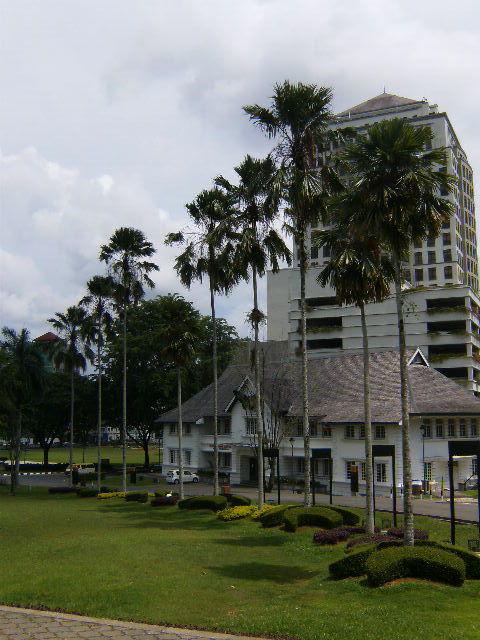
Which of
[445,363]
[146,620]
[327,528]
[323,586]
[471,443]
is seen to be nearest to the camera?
[146,620]

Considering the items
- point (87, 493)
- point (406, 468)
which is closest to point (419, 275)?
point (87, 493)

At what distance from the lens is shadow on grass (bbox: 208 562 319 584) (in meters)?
19.6

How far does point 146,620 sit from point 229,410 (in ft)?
177

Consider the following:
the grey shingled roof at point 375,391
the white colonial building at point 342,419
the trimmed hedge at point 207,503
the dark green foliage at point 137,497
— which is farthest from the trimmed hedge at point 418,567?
the grey shingled roof at point 375,391

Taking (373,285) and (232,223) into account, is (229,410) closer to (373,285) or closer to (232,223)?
(232,223)

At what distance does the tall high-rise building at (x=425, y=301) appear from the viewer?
87.0m

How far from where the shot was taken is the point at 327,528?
28.6m

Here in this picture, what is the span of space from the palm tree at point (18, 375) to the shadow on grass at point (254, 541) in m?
36.6

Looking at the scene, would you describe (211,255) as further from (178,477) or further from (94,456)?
(94,456)

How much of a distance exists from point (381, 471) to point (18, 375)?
33033 millimetres

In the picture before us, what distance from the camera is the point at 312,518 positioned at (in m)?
28.9

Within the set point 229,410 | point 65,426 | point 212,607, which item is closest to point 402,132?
point 212,607

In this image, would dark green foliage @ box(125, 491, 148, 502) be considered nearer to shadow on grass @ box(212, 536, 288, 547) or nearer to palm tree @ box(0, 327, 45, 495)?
palm tree @ box(0, 327, 45, 495)

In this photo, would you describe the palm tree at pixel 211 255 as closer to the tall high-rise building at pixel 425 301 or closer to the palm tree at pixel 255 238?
the palm tree at pixel 255 238
